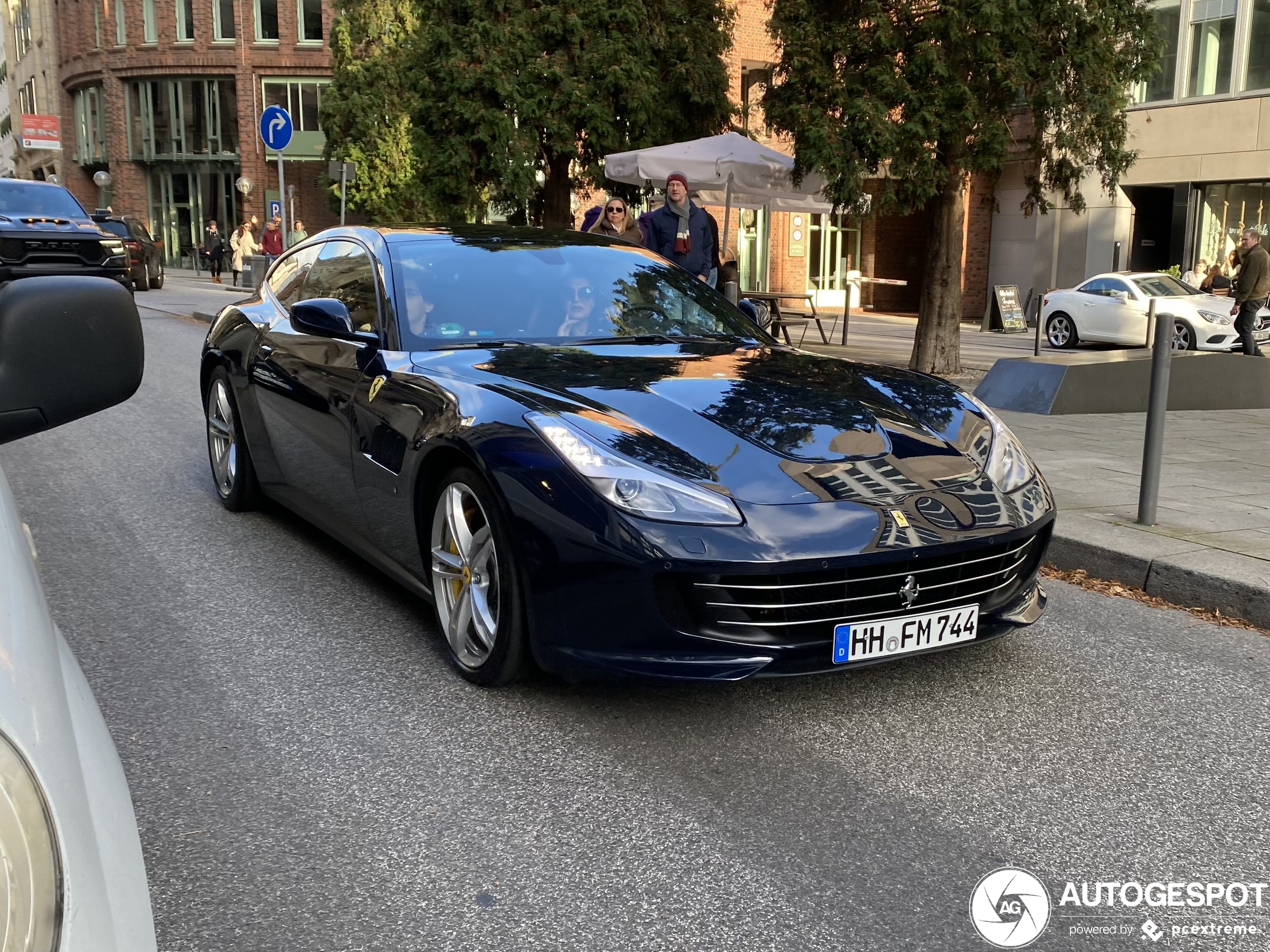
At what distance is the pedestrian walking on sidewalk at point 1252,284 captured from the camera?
15828 millimetres

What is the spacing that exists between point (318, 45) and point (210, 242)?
12908 millimetres

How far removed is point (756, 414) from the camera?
3.74 m

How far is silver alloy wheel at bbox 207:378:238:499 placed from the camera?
6.02 m

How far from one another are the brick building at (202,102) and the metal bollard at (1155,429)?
4146 cm

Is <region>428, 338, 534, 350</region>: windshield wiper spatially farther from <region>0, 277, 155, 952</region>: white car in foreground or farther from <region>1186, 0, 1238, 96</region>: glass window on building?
<region>1186, 0, 1238, 96</region>: glass window on building

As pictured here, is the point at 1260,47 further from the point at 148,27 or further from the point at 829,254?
the point at 148,27

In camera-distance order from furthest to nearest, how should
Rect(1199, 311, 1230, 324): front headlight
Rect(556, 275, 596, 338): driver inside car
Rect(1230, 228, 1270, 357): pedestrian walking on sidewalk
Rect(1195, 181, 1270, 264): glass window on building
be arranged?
Rect(1195, 181, 1270, 264): glass window on building < Rect(1199, 311, 1230, 324): front headlight < Rect(1230, 228, 1270, 357): pedestrian walking on sidewalk < Rect(556, 275, 596, 338): driver inside car

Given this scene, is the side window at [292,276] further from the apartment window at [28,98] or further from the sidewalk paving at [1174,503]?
the apartment window at [28,98]

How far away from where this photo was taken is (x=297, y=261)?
19.0ft

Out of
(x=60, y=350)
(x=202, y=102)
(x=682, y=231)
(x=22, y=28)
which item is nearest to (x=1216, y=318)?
(x=682, y=231)

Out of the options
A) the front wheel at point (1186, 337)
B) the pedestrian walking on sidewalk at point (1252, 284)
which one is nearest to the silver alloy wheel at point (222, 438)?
the pedestrian walking on sidewalk at point (1252, 284)

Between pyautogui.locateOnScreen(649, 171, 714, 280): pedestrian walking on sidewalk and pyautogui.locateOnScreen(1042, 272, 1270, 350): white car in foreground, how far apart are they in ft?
→ 34.9

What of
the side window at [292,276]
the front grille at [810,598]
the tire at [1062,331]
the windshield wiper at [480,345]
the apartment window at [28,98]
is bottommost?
the tire at [1062,331]

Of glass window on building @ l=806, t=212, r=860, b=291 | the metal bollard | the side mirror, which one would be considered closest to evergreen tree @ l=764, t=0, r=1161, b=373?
the metal bollard
